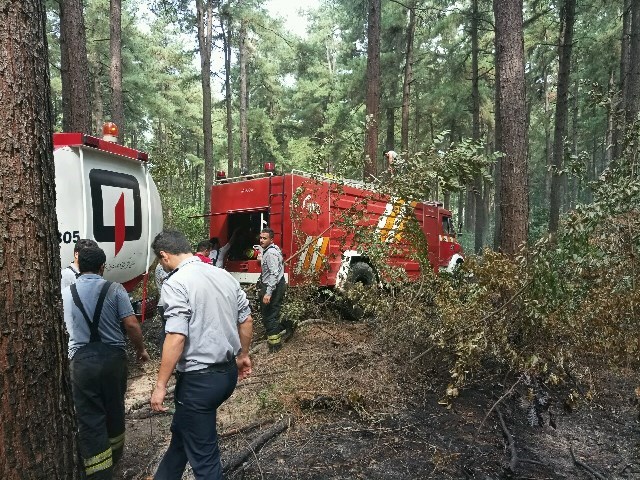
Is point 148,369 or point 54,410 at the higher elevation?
point 54,410

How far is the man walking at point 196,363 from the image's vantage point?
3.01 metres

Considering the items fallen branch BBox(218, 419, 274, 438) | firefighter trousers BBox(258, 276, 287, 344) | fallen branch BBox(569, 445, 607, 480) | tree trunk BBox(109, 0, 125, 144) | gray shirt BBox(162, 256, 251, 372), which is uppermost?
tree trunk BBox(109, 0, 125, 144)

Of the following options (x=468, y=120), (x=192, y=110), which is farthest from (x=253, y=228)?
(x=192, y=110)

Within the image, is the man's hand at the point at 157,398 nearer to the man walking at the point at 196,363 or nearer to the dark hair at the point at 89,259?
the man walking at the point at 196,363

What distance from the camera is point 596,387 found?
203 inches

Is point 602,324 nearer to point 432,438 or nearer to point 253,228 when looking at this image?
point 432,438

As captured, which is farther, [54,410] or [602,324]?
[602,324]

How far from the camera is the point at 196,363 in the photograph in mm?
3061

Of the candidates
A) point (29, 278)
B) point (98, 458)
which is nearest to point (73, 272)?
point (98, 458)

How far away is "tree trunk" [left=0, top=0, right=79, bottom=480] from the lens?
6.66 feet

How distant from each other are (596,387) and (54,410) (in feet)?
17.0

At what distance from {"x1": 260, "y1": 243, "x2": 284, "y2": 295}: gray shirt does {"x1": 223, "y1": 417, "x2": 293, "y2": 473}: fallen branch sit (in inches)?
104

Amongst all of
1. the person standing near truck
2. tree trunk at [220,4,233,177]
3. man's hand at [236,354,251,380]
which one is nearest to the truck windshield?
man's hand at [236,354,251,380]

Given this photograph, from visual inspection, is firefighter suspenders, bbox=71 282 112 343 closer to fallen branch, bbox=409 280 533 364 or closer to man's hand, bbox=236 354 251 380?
man's hand, bbox=236 354 251 380
